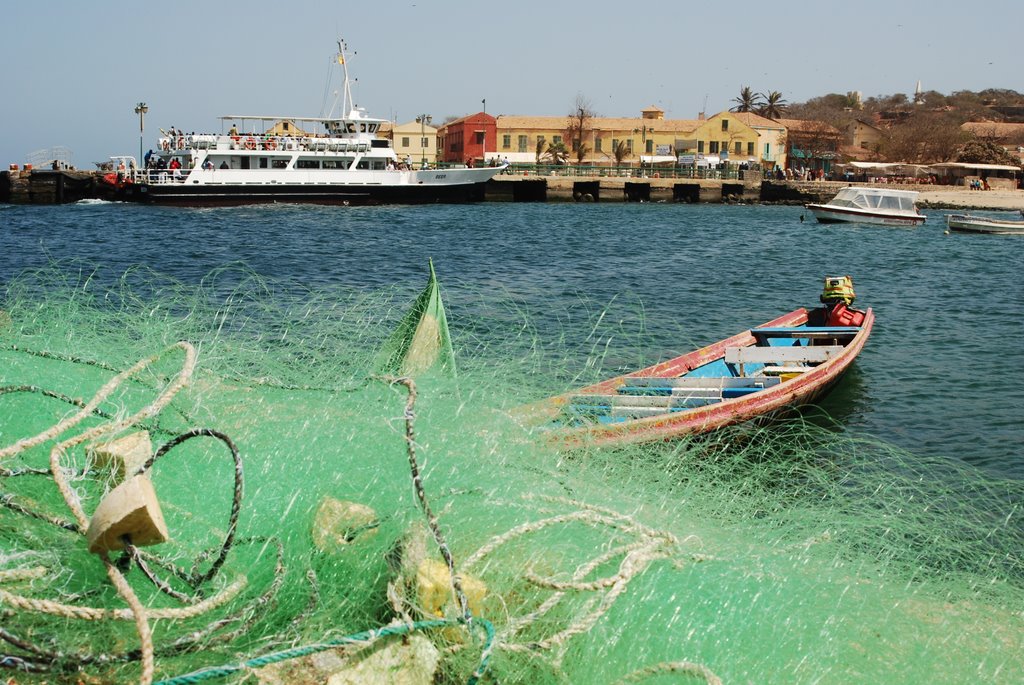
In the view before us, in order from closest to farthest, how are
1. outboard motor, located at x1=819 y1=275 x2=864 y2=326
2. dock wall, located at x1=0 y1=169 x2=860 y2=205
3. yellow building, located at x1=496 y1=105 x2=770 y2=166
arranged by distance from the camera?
outboard motor, located at x1=819 y1=275 x2=864 y2=326 → dock wall, located at x1=0 y1=169 x2=860 y2=205 → yellow building, located at x1=496 y1=105 x2=770 y2=166

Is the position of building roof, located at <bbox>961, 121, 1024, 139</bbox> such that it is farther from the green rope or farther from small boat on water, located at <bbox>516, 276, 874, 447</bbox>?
the green rope

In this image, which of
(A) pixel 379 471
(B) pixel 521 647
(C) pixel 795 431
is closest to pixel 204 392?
(A) pixel 379 471

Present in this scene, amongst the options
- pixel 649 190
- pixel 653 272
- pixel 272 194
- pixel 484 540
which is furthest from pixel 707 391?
pixel 649 190

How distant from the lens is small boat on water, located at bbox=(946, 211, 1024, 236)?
4203 centimetres

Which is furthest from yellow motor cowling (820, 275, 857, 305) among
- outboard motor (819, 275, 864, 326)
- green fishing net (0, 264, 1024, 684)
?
green fishing net (0, 264, 1024, 684)

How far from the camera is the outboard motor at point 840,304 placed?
1376 centimetres

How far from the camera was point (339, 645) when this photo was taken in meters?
3.03

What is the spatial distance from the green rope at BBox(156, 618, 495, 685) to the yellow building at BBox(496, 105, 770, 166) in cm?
8195

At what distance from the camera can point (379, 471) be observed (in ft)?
12.5

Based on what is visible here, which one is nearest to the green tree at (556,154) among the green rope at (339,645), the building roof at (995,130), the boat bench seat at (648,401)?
the building roof at (995,130)

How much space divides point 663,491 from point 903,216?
144 ft

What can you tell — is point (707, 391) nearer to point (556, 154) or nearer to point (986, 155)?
point (556, 154)

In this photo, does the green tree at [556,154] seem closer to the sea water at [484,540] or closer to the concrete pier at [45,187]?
the concrete pier at [45,187]

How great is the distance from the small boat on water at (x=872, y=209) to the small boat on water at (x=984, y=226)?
213cm
